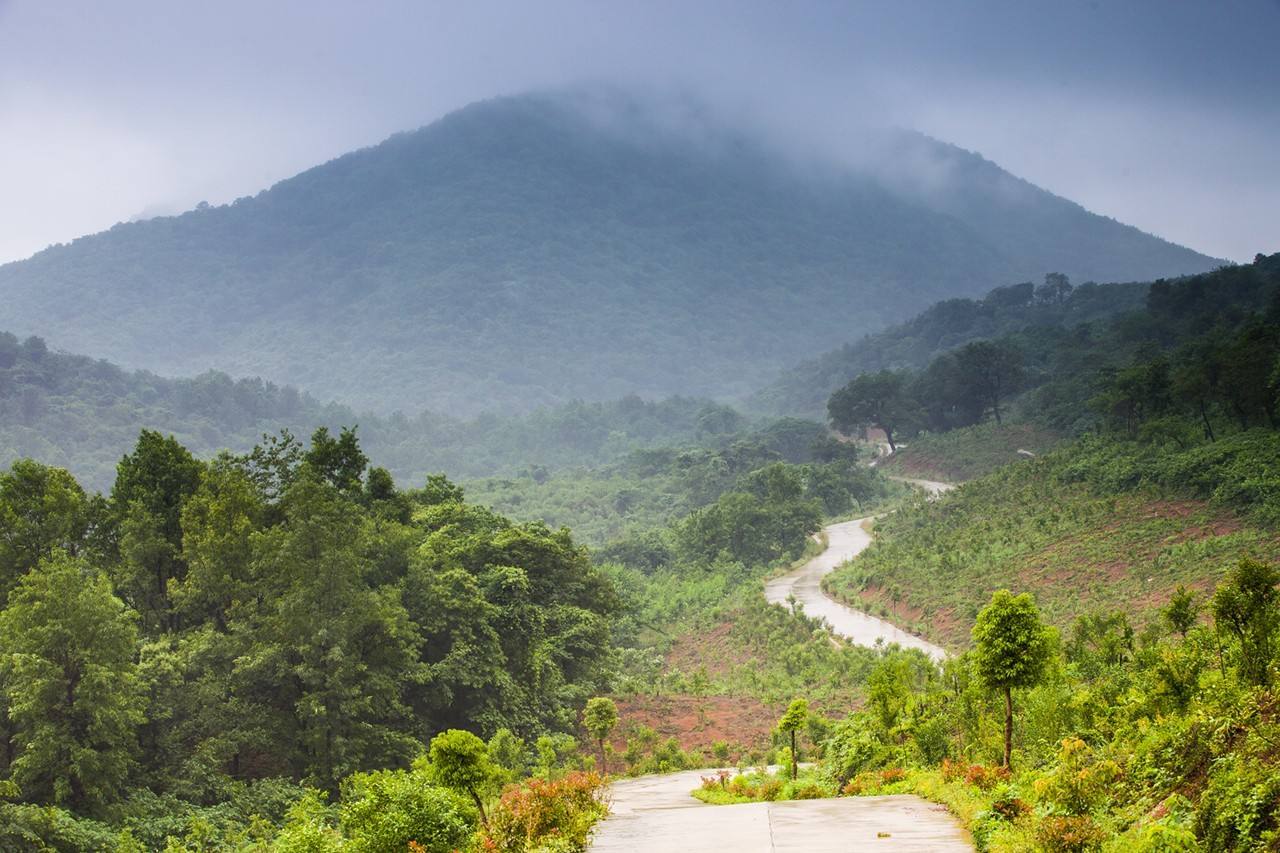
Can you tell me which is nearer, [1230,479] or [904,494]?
[1230,479]

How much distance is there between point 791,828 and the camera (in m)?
11.4

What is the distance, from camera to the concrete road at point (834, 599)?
33000 millimetres

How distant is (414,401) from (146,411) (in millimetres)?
75385

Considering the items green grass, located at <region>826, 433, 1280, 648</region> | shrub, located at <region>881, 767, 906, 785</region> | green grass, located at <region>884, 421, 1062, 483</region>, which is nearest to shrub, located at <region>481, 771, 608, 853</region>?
shrub, located at <region>881, 767, 906, 785</region>

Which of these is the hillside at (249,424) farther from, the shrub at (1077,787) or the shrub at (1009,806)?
the shrub at (1077,787)

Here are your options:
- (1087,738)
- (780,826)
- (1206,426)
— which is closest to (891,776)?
(1087,738)

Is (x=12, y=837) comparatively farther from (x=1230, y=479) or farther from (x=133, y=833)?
(x=1230, y=479)

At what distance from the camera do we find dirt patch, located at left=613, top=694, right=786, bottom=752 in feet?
80.1

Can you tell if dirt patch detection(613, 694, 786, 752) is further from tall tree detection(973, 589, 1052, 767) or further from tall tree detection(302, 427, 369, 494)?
tall tree detection(973, 589, 1052, 767)

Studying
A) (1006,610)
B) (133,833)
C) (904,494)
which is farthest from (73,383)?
(1006,610)

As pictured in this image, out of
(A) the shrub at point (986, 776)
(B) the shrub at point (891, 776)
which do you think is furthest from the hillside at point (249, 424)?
(A) the shrub at point (986, 776)

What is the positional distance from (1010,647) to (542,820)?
6.59 meters

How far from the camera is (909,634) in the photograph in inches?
1310

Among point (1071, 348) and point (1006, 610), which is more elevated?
point (1071, 348)
